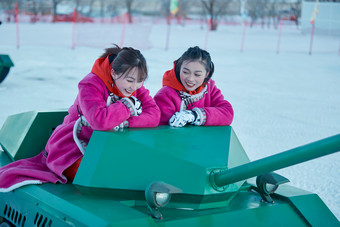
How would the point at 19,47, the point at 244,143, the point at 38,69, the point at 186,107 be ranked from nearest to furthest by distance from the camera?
the point at 186,107
the point at 244,143
the point at 38,69
the point at 19,47

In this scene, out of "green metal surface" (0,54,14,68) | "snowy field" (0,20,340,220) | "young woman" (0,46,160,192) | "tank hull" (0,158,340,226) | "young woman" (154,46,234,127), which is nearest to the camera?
"tank hull" (0,158,340,226)

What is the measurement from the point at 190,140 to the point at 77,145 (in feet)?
1.83

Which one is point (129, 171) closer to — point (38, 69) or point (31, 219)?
point (31, 219)

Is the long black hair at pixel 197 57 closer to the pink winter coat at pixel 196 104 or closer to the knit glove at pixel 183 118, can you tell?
the pink winter coat at pixel 196 104

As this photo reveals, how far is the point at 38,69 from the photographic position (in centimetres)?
989

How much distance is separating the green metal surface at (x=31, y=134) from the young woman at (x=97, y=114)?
36cm

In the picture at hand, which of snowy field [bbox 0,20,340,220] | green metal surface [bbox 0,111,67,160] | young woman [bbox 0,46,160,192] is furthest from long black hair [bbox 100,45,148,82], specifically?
snowy field [bbox 0,20,340,220]

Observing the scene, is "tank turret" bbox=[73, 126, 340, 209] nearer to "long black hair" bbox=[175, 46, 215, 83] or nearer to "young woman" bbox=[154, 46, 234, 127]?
"young woman" bbox=[154, 46, 234, 127]

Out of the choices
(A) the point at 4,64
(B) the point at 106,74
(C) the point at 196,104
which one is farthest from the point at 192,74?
(A) the point at 4,64

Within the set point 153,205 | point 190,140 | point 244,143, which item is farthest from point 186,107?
point 244,143

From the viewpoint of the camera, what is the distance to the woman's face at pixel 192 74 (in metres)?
2.72

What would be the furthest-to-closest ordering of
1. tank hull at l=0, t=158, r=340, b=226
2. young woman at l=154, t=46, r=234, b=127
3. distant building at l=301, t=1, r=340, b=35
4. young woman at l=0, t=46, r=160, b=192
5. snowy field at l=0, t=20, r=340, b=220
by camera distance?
distant building at l=301, t=1, r=340, b=35, snowy field at l=0, t=20, r=340, b=220, young woman at l=154, t=46, r=234, b=127, young woman at l=0, t=46, r=160, b=192, tank hull at l=0, t=158, r=340, b=226

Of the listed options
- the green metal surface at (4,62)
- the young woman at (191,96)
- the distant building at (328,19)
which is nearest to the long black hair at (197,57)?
the young woman at (191,96)

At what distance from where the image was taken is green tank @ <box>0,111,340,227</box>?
2.10m
